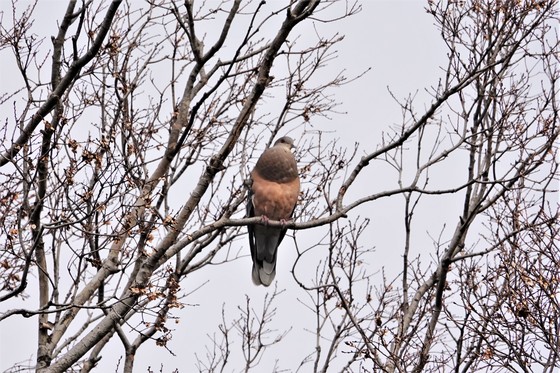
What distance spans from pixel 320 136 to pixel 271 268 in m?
1.37

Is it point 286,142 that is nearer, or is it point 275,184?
point 275,184

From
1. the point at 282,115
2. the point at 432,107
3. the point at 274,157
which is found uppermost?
the point at 282,115

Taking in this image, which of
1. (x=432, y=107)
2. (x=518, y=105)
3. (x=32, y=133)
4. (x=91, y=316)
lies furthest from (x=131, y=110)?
(x=518, y=105)

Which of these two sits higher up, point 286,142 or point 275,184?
point 286,142

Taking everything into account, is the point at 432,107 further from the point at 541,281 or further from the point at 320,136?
the point at 320,136

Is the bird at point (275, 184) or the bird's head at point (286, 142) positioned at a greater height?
the bird's head at point (286, 142)

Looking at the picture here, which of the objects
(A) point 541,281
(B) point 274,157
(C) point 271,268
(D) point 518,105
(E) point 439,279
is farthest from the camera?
(C) point 271,268

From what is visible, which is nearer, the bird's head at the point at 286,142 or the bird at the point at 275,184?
the bird at the point at 275,184

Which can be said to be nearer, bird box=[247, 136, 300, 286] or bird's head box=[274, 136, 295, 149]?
bird box=[247, 136, 300, 286]

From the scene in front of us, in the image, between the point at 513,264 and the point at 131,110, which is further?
the point at 131,110

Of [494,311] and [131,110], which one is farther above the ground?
[131,110]

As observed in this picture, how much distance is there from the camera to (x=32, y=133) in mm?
6180

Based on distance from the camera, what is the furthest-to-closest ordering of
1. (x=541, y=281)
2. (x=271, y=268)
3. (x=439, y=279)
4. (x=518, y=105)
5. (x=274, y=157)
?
(x=271, y=268) → (x=274, y=157) → (x=518, y=105) → (x=439, y=279) → (x=541, y=281)

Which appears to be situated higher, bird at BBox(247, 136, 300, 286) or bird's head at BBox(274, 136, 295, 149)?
bird's head at BBox(274, 136, 295, 149)
